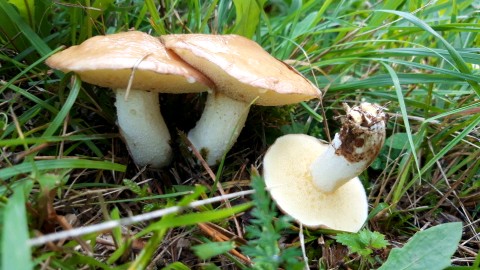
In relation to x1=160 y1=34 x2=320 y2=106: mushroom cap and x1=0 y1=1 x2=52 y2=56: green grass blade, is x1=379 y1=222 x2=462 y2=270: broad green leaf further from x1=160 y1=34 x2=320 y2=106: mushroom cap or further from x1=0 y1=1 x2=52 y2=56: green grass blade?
x1=0 y1=1 x2=52 y2=56: green grass blade

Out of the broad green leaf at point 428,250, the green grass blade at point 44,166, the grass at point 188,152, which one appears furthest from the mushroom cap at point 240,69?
the broad green leaf at point 428,250

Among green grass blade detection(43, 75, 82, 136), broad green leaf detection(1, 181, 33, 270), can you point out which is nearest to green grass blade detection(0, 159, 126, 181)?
green grass blade detection(43, 75, 82, 136)

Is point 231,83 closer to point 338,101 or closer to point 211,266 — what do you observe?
point 211,266

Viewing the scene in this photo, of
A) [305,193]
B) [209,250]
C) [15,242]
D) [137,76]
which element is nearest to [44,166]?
[137,76]

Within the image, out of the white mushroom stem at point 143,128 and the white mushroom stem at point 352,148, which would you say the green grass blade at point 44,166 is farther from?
the white mushroom stem at point 352,148

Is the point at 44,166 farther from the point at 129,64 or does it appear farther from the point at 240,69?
the point at 240,69

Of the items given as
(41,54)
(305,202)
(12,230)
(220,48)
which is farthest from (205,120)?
(12,230)
